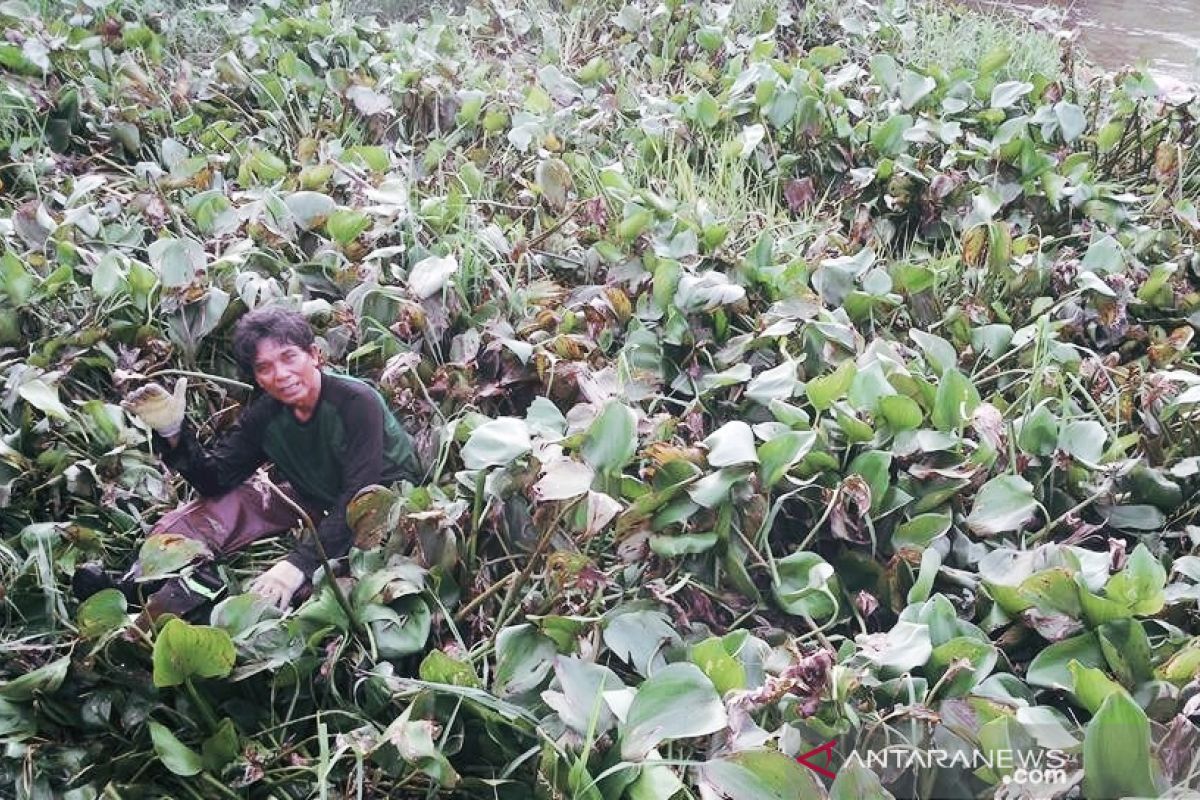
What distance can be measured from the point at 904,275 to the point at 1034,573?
0.89 m

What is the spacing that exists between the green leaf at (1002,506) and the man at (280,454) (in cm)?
81

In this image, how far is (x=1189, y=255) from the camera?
2.13 metres

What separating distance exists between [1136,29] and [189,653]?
16.0 ft

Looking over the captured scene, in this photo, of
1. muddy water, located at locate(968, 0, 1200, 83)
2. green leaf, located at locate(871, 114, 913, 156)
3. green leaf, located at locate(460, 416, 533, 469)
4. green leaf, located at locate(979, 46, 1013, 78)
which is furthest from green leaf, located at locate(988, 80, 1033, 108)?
green leaf, located at locate(460, 416, 533, 469)

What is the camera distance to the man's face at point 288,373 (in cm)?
135

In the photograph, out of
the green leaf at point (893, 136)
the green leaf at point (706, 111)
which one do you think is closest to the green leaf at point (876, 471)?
the green leaf at point (893, 136)

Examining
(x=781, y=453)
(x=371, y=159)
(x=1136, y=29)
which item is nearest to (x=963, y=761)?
(x=781, y=453)

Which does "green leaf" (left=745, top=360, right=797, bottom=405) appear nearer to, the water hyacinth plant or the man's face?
the water hyacinth plant

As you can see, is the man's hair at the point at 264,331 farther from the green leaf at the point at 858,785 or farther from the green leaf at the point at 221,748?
the green leaf at the point at 858,785

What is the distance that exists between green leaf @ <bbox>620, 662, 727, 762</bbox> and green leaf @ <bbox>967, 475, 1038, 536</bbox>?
0.57 m

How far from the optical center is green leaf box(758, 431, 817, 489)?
1.32 m

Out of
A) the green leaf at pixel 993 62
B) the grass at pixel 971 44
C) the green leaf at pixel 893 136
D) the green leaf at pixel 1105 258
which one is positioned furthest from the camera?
the grass at pixel 971 44

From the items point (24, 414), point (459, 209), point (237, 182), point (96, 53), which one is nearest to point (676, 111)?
point (459, 209)

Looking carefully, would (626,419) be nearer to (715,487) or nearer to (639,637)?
(715,487)
